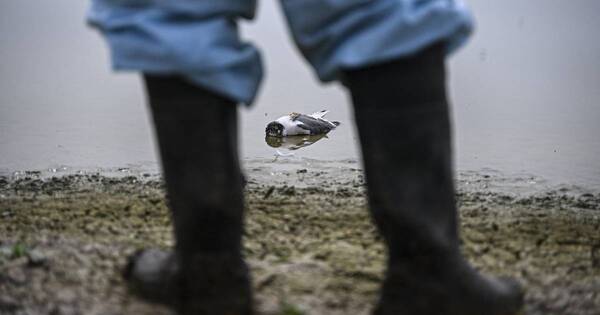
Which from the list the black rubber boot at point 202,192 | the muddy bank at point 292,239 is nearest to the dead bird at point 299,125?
the muddy bank at point 292,239

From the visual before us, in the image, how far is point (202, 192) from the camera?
1.40 meters

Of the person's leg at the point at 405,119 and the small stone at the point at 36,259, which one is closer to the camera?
the person's leg at the point at 405,119

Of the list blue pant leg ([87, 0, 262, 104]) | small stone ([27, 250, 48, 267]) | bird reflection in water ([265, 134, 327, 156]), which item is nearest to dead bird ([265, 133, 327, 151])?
bird reflection in water ([265, 134, 327, 156])

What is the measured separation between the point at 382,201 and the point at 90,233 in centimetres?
133

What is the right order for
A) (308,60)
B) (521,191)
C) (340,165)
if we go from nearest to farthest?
(308,60) → (521,191) → (340,165)

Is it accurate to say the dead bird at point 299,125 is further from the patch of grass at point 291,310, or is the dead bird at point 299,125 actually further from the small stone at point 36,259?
the patch of grass at point 291,310

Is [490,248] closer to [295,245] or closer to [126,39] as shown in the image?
[295,245]

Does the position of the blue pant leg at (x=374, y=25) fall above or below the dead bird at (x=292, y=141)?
above

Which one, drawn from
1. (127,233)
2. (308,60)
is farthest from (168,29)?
(127,233)

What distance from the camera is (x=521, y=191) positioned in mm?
3469

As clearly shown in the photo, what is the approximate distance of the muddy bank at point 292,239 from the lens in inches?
67.9

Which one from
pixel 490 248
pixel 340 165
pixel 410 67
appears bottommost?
pixel 490 248

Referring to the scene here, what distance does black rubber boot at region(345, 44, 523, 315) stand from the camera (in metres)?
1.33

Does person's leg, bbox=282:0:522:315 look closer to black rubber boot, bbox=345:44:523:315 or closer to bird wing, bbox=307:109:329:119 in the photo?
black rubber boot, bbox=345:44:523:315
